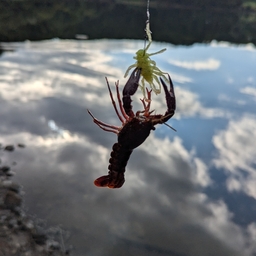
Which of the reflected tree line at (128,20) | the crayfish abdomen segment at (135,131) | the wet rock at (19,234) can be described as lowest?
the wet rock at (19,234)

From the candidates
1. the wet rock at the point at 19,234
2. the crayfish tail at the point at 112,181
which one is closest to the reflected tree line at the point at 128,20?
the wet rock at the point at 19,234

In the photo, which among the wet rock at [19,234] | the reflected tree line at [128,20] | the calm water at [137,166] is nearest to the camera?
the wet rock at [19,234]

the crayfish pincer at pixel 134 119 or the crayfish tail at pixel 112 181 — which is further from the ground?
the crayfish pincer at pixel 134 119

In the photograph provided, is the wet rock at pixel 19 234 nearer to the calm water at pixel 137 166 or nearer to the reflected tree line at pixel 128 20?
the calm water at pixel 137 166

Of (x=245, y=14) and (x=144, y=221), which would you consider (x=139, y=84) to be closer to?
(x=144, y=221)

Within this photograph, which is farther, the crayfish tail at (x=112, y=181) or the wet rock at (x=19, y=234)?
the wet rock at (x=19, y=234)

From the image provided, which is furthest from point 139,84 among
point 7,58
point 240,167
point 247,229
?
point 7,58

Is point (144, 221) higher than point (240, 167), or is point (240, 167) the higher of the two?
point (240, 167)

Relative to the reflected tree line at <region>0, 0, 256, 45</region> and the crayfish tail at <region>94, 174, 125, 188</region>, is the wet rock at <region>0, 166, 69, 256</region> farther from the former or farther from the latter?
the reflected tree line at <region>0, 0, 256, 45</region>
